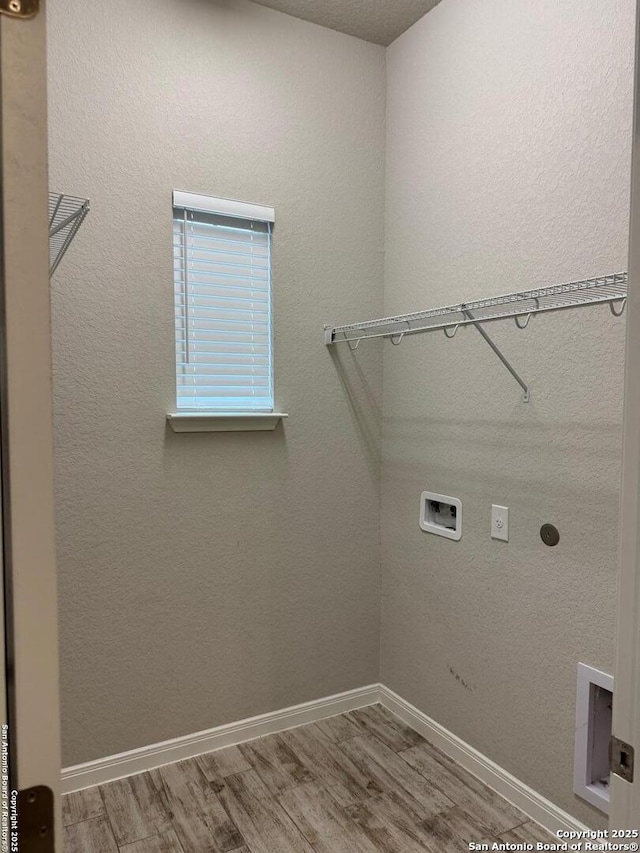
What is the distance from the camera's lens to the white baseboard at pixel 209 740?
196cm

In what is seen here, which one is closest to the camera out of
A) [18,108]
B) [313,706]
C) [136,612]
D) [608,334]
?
[18,108]

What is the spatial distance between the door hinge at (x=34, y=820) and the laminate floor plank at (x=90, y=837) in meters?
1.45

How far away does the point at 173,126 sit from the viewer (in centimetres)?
198

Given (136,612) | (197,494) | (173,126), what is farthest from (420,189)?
(136,612)

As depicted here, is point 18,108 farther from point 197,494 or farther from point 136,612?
point 136,612

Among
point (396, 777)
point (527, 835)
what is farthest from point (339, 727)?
point (527, 835)

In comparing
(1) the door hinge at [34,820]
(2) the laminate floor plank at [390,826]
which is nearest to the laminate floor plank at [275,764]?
(2) the laminate floor plank at [390,826]

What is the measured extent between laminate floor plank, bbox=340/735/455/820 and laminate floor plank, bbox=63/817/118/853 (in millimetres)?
852

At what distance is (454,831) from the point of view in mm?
1759

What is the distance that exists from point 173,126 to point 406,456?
1491 mm

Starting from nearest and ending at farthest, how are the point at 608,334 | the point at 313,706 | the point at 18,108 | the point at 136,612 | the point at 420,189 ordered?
the point at 18,108 < the point at 608,334 < the point at 136,612 < the point at 420,189 < the point at 313,706

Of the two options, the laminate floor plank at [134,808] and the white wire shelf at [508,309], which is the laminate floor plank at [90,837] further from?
the white wire shelf at [508,309]

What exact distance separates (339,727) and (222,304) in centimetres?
175

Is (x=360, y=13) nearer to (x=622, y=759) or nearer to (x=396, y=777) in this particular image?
(x=622, y=759)
